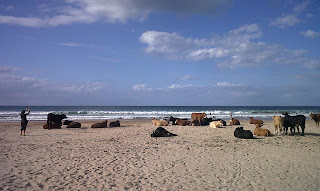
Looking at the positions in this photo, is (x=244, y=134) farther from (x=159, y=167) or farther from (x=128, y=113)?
(x=128, y=113)

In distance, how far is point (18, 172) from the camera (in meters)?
6.84

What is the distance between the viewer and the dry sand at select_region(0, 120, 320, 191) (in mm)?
6023

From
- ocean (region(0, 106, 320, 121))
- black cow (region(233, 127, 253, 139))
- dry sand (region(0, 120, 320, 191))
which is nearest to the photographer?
dry sand (region(0, 120, 320, 191))

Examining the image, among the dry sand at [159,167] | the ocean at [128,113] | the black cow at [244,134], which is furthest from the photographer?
the ocean at [128,113]

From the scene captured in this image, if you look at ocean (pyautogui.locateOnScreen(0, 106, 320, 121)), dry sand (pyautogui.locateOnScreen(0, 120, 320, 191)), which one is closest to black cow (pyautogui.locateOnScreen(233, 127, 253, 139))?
A: dry sand (pyautogui.locateOnScreen(0, 120, 320, 191))

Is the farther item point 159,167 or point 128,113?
point 128,113

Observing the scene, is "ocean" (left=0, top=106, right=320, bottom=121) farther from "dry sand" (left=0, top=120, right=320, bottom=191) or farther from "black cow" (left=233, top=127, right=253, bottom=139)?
"dry sand" (left=0, top=120, right=320, bottom=191)

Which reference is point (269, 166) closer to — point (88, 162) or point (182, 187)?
point (182, 187)

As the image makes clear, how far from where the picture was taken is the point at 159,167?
24.9ft

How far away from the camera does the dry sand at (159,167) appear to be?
6.02 metres

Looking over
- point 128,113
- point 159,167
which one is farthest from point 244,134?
point 128,113

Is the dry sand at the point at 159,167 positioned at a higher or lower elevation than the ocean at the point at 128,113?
lower

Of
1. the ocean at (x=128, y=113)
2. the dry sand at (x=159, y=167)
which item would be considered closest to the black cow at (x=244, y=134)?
the dry sand at (x=159, y=167)

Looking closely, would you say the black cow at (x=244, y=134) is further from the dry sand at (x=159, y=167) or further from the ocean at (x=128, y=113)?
the ocean at (x=128, y=113)
